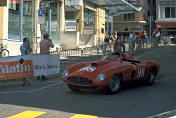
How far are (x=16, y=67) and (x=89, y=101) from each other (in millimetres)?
3851

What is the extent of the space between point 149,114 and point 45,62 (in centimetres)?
624

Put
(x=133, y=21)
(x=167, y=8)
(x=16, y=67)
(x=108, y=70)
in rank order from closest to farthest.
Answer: (x=108, y=70)
(x=16, y=67)
(x=167, y=8)
(x=133, y=21)

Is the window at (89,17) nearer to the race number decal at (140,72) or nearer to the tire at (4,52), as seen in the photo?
the tire at (4,52)

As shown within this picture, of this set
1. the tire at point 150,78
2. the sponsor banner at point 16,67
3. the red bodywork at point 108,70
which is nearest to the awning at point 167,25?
the tire at point 150,78

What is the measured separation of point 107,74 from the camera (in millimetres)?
8250

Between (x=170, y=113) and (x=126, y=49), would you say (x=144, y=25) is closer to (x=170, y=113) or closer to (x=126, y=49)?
(x=126, y=49)

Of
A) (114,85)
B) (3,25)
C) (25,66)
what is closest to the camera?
(114,85)

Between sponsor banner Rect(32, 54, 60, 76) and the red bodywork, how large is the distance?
8.16ft

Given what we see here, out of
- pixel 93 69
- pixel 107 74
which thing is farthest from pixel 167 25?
pixel 107 74

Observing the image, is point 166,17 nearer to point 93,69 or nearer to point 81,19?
point 81,19

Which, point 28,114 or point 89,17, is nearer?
point 28,114

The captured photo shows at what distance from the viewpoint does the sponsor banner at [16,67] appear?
33.2ft

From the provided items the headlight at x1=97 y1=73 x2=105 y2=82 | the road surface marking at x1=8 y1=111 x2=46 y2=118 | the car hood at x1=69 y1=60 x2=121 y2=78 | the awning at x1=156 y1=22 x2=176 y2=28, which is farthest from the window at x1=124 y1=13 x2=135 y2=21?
the road surface marking at x1=8 y1=111 x2=46 y2=118

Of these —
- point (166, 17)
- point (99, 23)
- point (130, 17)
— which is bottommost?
point (99, 23)
